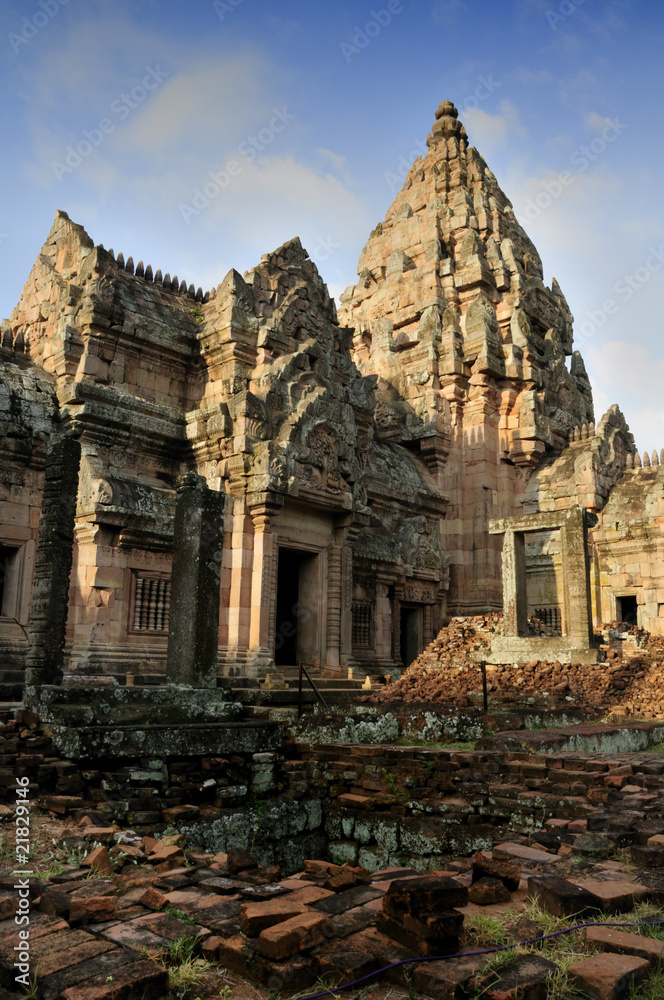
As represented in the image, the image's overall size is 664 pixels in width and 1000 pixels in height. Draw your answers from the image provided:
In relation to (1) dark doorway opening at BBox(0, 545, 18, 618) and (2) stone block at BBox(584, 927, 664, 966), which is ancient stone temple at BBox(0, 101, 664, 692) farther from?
(2) stone block at BBox(584, 927, 664, 966)

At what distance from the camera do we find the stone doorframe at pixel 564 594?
14531 mm

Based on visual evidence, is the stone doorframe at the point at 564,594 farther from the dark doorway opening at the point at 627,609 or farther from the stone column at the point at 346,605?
the dark doorway opening at the point at 627,609

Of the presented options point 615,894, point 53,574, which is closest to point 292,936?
point 615,894

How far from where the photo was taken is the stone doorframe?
14531mm

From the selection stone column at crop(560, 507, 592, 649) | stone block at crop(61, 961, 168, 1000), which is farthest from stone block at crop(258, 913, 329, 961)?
stone column at crop(560, 507, 592, 649)

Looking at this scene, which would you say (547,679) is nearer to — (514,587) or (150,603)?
(514,587)

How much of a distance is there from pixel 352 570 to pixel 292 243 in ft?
25.1

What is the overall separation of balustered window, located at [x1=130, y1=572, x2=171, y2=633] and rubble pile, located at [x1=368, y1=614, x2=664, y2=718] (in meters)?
4.14

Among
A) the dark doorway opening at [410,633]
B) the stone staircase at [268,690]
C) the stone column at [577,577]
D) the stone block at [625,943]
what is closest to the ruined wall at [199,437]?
the stone staircase at [268,690]

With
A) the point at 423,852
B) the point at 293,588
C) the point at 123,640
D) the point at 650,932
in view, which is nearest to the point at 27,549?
the point at 123,640

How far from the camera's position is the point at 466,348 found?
75.7 feet

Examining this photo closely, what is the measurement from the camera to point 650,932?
11.3ft

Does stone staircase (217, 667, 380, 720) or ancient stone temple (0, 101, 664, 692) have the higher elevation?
ancient stone temple (0, 101, 664, 692)

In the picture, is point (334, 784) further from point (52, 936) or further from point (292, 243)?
point (292, 243)
